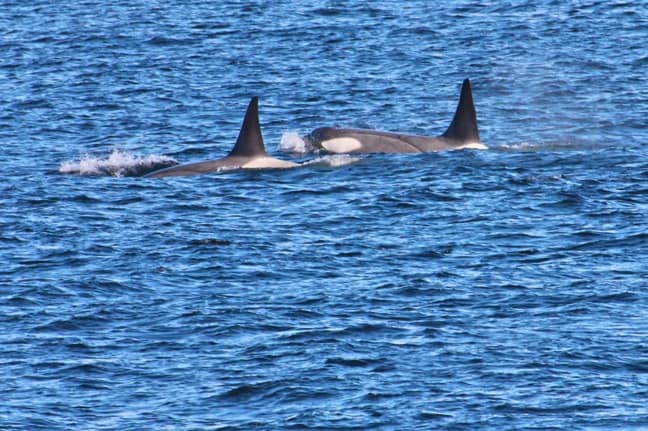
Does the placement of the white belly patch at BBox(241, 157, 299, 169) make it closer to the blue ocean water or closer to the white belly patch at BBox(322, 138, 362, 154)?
the blue ocean water

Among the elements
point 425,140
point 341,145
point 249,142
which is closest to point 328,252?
point 249,142

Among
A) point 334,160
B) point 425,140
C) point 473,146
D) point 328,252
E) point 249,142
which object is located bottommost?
point 328,252

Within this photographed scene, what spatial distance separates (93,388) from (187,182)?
13406 mm

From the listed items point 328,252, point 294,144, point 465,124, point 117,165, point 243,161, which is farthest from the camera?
point 294,144

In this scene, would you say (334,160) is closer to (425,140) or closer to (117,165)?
(425,140)

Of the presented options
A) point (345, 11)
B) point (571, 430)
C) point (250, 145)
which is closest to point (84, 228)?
point (250, 145)

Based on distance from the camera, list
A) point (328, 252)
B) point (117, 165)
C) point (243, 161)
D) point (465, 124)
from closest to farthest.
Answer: point (328, 252), point (243, 161), point (117, 165), point (465, 124)

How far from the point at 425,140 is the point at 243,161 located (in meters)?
4.62

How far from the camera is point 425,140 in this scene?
37562mm

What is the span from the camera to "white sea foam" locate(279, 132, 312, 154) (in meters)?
38.8

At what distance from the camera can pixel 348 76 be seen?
164 feet

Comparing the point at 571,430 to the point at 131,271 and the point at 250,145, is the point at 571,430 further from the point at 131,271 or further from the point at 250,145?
the point at 250,145

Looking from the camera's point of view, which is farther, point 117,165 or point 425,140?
point 425,140

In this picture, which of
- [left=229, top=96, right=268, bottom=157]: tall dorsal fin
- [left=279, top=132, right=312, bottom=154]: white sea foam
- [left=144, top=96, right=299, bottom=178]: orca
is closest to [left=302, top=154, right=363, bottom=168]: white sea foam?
[left=144, top=96, right=299, bottom=178]: orca
